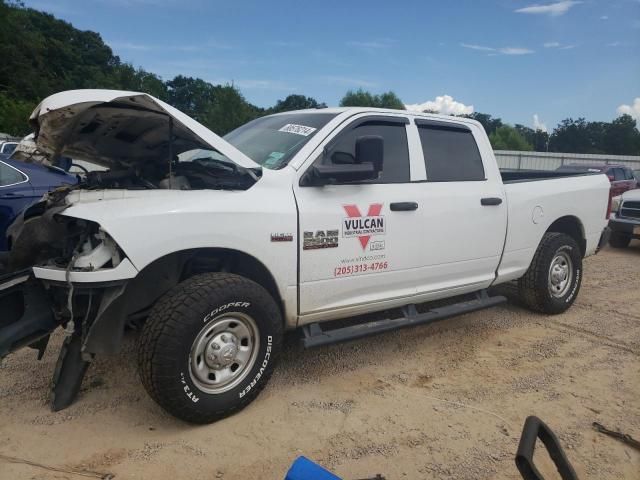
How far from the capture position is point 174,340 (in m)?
2.86

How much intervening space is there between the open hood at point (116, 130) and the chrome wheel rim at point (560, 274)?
3601 millimetres

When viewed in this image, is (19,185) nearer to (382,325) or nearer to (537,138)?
(382,325)

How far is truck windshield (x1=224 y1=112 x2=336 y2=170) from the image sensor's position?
11.9 feet

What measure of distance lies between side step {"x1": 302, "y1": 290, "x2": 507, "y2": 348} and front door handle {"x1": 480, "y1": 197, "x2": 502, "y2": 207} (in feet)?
2.93

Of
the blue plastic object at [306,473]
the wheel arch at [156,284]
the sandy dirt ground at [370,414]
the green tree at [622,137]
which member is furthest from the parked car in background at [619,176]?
the green tree at [622,137]

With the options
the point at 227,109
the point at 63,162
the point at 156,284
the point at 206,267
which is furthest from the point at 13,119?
the point at 156,284

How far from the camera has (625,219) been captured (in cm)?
995

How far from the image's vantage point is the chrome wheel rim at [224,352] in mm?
3055

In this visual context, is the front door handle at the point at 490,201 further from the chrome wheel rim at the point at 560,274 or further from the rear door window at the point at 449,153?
the chrome wheel rim at the point at 560,274

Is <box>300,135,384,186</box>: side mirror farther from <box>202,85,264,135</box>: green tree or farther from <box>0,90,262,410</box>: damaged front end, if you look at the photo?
<box>202,85,264,135</box>: green tree

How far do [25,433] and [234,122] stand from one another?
32614mm

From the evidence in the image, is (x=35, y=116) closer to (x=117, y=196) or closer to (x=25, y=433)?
(x=117, y=196)

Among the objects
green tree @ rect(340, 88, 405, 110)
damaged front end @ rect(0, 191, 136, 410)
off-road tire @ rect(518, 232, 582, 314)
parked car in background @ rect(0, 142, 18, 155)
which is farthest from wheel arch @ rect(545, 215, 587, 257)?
green tree @ rect(340, 88, 405, 110)

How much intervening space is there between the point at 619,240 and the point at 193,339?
9.97 metres
